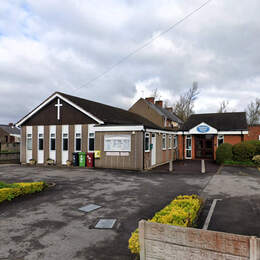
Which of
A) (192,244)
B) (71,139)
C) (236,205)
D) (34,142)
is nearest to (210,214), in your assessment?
(236,205)

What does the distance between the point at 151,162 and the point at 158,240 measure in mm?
13255

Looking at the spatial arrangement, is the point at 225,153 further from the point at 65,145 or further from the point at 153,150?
the point at 65,145

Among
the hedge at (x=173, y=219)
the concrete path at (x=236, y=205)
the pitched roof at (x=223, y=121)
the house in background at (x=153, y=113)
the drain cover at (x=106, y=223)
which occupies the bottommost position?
the concrete path at (x=236, y=205)

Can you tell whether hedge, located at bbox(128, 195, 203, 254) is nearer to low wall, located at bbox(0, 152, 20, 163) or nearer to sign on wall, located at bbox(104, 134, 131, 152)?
sign on wall, located at bbox(104, 134, 131, 152)

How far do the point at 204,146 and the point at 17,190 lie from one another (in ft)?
65.3

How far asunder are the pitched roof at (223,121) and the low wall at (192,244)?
21221 mm

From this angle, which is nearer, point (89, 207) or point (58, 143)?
point (89, 207)

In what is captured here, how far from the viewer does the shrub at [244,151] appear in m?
17.9

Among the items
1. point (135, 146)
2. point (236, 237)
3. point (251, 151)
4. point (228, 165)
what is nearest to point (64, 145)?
point (135, 146)

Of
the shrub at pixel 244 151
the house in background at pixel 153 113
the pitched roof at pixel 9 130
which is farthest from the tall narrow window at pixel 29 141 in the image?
the pitched roof at pixel 9 130

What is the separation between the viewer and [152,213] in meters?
6.61

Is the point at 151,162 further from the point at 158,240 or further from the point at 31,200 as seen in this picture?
the point at 158,240

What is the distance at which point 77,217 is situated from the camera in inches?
249

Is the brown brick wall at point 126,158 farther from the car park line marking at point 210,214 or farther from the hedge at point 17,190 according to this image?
the car park line marking at point 210,214
